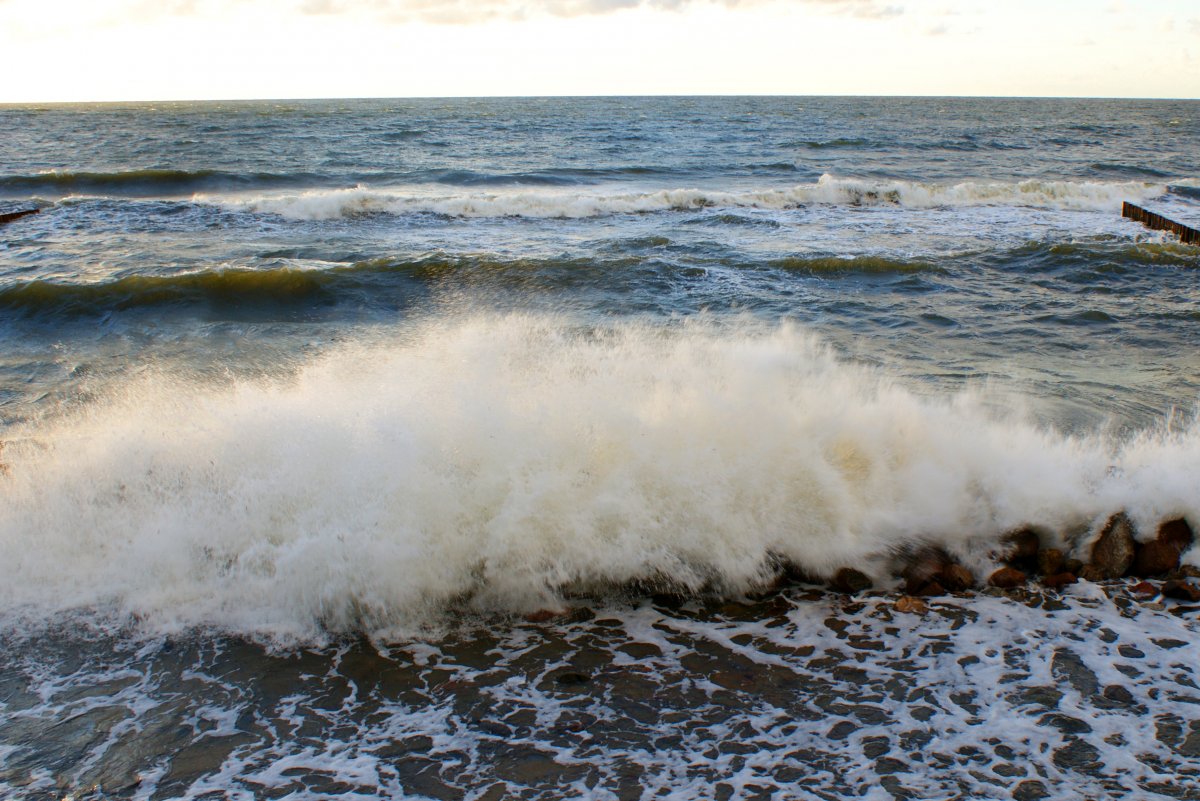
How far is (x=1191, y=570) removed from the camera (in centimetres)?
436

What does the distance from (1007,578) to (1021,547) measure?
1.12 ft

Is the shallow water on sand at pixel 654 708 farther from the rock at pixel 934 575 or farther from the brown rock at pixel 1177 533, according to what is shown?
the brown rock at pixel 1177 533

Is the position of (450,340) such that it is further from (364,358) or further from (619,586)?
(619,586)

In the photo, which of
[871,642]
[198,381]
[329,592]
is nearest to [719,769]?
[871,642]

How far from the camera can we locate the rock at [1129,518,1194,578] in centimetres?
437

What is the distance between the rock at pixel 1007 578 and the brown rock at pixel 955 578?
113 mm

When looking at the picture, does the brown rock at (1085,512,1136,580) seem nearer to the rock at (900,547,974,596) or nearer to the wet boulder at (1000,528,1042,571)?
the wet boulder at (1000,528,1042,571)

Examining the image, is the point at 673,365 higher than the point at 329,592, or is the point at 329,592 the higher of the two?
the point at 673,365

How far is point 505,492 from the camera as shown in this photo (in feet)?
15.3

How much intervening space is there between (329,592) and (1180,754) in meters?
3.94

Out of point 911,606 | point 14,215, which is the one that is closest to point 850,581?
point 911,606

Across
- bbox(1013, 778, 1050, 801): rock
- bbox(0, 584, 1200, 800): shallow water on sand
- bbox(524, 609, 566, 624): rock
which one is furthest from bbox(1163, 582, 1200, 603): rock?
bbox(524, 609, 566, 624): rock

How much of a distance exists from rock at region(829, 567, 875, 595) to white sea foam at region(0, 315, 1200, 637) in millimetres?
109

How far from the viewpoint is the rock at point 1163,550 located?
14.3 feet
